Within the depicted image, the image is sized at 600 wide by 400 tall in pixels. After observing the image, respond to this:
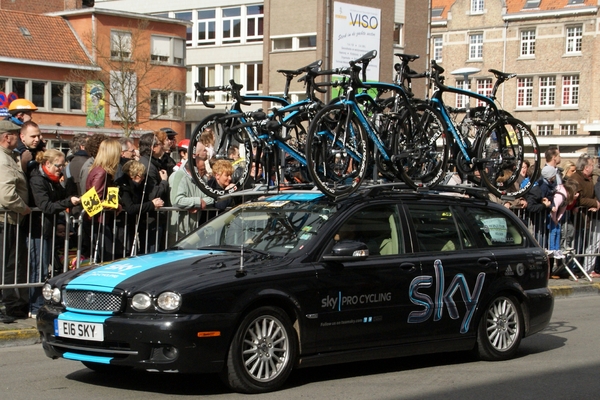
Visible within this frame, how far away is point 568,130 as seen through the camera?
3098 inches

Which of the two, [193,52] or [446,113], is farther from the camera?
[193,52]

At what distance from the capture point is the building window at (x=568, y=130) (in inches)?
3086

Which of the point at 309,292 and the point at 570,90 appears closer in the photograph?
the point at 309,292

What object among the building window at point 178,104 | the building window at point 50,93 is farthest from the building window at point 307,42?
the building window at point 50,93

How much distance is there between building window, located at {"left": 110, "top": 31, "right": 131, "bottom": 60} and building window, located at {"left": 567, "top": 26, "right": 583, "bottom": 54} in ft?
129

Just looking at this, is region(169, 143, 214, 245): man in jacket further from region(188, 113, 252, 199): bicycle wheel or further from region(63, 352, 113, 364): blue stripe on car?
region(63, 352, 113, 364): blue stripe on car

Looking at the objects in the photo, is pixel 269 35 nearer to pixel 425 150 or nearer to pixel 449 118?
pixel 449 118

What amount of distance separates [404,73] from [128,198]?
150 inches

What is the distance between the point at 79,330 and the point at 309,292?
6.29ft

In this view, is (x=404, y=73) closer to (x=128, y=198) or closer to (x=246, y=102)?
(x=246, y=102)

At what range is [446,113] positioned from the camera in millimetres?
10859

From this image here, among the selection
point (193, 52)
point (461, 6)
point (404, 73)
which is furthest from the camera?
point (461, 6)

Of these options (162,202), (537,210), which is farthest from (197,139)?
(537,210)

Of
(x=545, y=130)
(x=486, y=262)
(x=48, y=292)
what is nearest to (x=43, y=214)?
(x=48, y=292)
